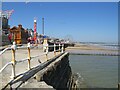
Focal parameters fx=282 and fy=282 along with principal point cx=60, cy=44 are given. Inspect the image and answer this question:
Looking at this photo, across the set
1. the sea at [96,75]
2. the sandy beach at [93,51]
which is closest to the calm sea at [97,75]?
the sea at [96,75]

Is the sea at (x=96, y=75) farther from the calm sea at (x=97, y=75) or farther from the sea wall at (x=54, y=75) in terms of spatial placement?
the sea wall at (x=54, y=75)

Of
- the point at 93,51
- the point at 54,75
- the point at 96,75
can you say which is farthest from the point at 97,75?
the point at 93,51

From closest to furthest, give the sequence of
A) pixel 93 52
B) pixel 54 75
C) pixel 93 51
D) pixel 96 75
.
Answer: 1. pixel 54 75
2. pixel 96 75
3. pixel 93 52
4. pixel 93 51

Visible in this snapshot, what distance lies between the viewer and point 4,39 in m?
32.8

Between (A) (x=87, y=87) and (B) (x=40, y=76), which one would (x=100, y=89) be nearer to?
(A) (x=87, y=87)

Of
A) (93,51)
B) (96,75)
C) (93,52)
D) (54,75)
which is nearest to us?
(54,75)

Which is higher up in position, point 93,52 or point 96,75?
point 96,75

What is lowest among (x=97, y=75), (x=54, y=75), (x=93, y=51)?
(x=93, y=51)

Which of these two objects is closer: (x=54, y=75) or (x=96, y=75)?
(x=54, y=75)

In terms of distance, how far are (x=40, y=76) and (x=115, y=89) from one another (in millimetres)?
11356

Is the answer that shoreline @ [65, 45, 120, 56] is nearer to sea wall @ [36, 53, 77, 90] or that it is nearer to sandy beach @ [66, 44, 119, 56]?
sandy beach @ [66, 44, 119, 56]

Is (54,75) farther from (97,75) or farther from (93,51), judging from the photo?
(93,51)

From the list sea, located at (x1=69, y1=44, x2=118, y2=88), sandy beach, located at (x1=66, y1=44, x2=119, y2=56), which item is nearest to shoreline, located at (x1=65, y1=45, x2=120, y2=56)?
sandy beach, located at (x1=66, y1=44, x2=119, y2=56)

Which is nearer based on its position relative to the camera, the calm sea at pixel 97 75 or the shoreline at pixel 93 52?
the calm sea at pixel 97 75
